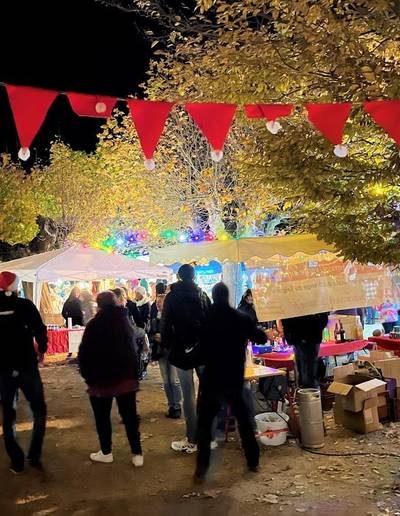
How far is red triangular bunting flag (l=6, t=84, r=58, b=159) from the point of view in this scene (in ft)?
13.9

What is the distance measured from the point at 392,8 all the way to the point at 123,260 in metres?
7.22

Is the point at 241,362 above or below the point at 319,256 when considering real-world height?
below

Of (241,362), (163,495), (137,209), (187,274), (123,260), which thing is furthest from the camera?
(137,209)

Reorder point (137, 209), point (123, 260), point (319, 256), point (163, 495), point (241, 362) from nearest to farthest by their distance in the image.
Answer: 1. point (163, 495)
2. point (241, 362)
3. point (319, 256)
4. point (123, 260)
5. point (137, 209)

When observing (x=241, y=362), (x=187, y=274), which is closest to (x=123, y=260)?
(x=187, y=274)

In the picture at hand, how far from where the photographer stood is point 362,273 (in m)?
7.66

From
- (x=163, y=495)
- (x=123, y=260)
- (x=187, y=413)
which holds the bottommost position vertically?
(x=163, y=495)

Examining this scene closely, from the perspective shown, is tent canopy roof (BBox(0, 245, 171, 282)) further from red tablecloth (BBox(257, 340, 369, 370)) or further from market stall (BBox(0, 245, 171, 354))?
red tablecloth (BBox(257, 340, 369, 370))

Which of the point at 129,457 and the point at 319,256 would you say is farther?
the point at 319,256

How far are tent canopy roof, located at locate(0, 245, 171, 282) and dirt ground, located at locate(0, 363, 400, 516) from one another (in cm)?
414

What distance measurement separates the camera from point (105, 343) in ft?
16.6

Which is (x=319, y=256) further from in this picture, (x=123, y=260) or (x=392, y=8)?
(x=123, y=260)

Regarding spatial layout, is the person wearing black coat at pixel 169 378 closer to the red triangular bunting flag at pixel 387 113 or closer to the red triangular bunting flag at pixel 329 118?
the red triangular bunting flag at pixel 329 118

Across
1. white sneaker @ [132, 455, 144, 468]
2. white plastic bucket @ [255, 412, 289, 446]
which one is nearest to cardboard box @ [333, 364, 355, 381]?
white plastic bucket @ [255, 412, 289, 446]
